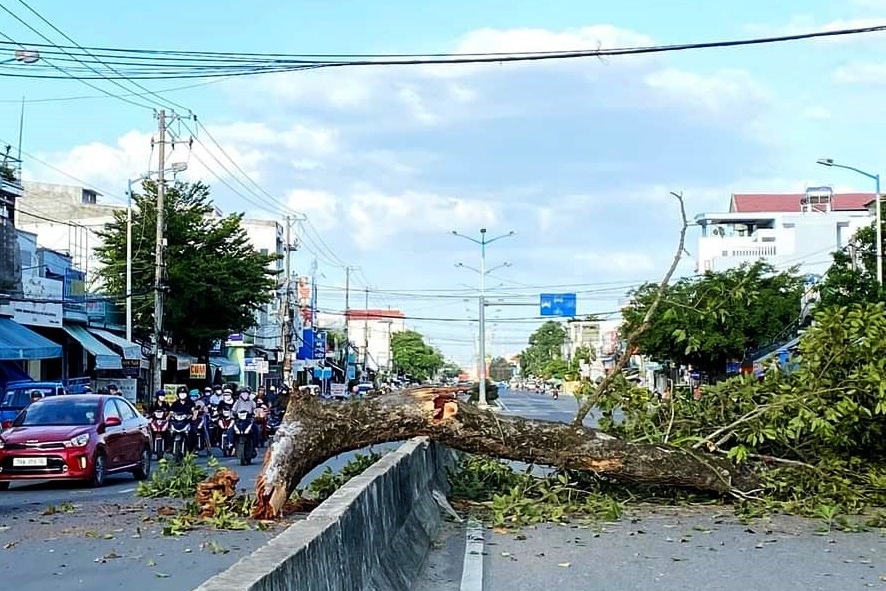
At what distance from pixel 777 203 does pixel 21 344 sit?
7583cm

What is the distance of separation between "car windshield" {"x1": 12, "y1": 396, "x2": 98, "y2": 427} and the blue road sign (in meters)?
38.5

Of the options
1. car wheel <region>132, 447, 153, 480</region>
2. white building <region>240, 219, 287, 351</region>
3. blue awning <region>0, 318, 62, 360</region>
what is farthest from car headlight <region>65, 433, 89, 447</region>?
white building <region>240, 219, 287, 351</region>

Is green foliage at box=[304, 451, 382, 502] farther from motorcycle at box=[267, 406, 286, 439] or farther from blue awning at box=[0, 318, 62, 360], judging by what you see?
blue awning at box=[0, 318, 62, 360]

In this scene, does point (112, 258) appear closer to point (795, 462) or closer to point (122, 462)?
point (122, 462)

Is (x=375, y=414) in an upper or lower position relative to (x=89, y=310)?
lower

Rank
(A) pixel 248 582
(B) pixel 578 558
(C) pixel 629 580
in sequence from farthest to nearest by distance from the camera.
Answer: (B) pixel 578 558 → (C) pixel 629 580 → (A) pixel 248 582

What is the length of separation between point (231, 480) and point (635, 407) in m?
5.89

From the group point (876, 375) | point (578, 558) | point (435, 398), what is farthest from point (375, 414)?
point (876, 375)

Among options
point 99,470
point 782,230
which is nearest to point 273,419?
point 99,470

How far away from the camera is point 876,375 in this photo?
14.6 m

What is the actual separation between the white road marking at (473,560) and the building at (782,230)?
57725mm

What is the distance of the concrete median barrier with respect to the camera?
A: 5163 millimetres

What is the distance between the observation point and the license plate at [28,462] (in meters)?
18.2

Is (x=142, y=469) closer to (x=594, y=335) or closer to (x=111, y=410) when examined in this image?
(x=111, y=410)
